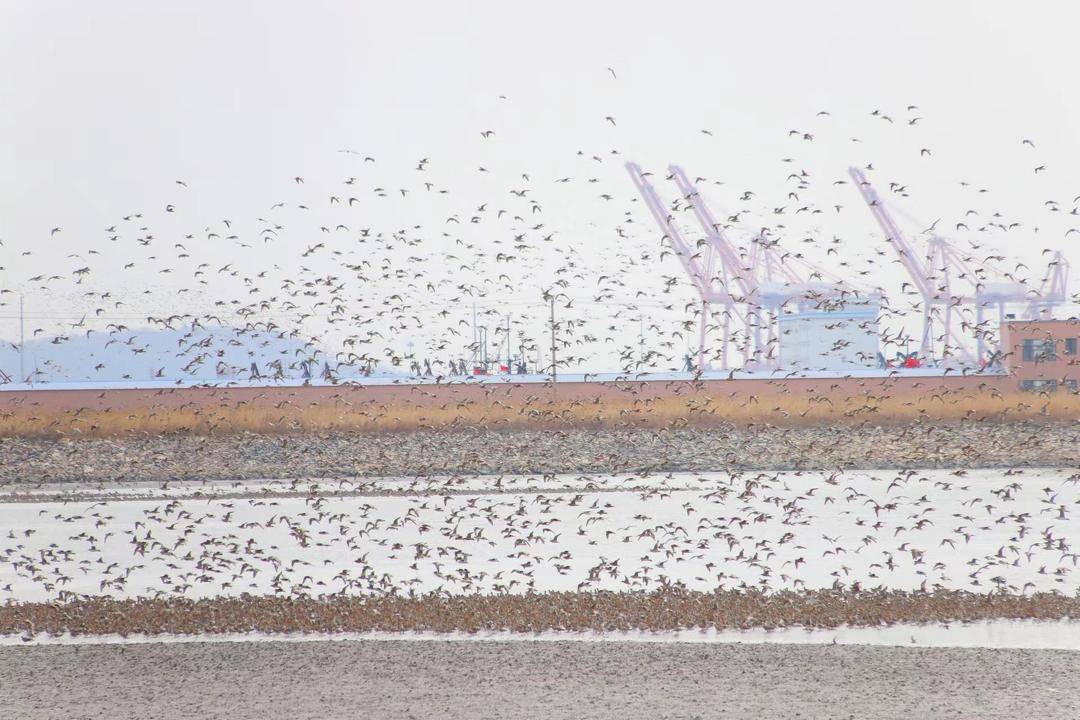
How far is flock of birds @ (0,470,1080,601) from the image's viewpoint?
20766mm

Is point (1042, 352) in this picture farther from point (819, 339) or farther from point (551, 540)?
point (551, 540)

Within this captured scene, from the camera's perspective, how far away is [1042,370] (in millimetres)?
65000

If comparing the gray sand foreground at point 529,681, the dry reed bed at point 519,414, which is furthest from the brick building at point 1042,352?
the gray sand foreground at point 529,681

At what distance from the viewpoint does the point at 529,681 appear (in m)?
14.0

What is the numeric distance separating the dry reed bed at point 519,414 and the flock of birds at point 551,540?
10738 millimetres

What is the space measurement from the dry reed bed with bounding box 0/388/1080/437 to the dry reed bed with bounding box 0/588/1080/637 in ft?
101

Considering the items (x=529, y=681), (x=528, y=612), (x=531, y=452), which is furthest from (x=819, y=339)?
(x=529, y=681)

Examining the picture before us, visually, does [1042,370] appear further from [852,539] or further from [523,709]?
[523,709]

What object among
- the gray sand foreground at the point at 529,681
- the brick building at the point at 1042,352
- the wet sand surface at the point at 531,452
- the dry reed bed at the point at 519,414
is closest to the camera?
the gray sand foreground at the point at 529,681

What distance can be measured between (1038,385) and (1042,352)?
2944 millimetres

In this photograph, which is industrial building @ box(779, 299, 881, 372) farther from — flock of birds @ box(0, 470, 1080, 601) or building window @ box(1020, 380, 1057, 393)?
flock of birds @ box(0, 470, 1080, 601)

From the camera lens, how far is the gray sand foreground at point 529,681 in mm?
12883

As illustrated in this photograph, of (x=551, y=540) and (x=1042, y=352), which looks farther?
(x=1042, y=352)

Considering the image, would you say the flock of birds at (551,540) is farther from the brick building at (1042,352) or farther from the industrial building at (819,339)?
the industrial building at (819,339)
